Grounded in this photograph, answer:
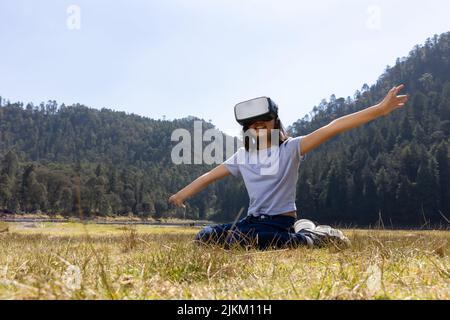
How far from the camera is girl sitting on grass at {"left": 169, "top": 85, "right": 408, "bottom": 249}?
5.05 metres

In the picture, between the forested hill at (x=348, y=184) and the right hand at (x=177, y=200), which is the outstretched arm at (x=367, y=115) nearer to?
the right hand at (x=177, y=200)

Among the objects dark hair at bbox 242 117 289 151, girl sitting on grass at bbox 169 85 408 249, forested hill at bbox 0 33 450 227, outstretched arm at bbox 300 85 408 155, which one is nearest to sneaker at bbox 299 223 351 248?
girl sitting on grass at bbox 169 85 408 249

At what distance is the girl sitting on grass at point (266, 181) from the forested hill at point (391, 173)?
71.7 metres

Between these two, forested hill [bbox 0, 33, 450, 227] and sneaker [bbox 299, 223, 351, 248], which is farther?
forested hill [bbox 0, 33, 450, 227]

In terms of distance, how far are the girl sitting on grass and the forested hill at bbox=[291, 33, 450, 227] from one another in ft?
235

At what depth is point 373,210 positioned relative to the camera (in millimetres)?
91500

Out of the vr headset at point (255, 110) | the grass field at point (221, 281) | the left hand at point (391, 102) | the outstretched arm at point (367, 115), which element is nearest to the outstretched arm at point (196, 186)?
the vr headset at point (255, 110)

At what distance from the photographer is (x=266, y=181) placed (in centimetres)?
551

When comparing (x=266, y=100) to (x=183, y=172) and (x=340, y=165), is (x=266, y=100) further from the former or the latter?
(x=183, y=172)

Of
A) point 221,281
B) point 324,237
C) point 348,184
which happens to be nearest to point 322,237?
point 324,237

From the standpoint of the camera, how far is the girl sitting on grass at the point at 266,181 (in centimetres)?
505

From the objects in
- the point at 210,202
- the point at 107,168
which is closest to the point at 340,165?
the point at 210,202

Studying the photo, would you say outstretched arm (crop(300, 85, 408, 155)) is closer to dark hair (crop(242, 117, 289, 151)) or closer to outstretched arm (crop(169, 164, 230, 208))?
dark hair (crop(242, 117, 289, 151))
